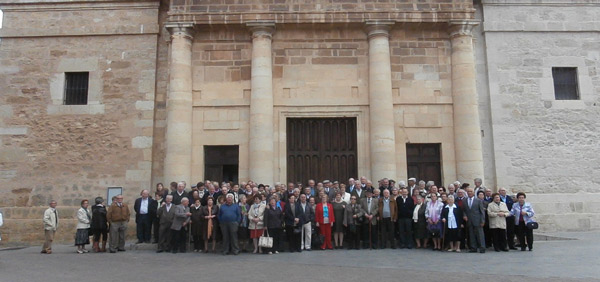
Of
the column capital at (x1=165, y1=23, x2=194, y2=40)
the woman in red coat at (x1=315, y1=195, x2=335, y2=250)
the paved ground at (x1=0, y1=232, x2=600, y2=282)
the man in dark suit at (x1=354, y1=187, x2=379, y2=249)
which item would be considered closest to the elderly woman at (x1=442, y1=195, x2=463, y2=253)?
the paved ground at (x1=0, y1=232, x2=600, y2=282)

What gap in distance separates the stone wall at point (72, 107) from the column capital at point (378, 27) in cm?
740

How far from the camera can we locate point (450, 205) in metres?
12.0

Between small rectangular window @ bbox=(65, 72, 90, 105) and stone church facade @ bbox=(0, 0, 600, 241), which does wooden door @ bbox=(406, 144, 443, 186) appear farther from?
small rectangular window @ bbox=(65, 72, 90, 105)

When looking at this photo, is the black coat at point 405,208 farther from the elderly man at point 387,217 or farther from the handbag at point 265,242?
the handbag at point 265,242

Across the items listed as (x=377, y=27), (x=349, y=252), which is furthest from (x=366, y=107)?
(x=349, y=252)

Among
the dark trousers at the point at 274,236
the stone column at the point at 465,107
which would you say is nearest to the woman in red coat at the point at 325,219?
the dark trousers at the point at 274,236

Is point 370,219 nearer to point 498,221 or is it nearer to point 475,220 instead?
point 475,220

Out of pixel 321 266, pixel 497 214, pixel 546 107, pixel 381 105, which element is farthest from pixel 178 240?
pixel 546 107

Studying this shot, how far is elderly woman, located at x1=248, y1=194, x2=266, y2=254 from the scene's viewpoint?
1206cm

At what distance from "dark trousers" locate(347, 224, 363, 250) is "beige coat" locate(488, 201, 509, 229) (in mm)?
3199

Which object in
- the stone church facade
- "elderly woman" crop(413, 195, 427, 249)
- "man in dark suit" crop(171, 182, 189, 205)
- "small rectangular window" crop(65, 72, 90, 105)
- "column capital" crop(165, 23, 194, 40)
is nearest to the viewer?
"elderly woman" crop(413, 195, 427, 249)

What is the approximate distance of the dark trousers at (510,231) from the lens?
12047 mm

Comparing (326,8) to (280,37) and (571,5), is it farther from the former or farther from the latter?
(571,5)

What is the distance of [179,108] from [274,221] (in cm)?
Result: 587
